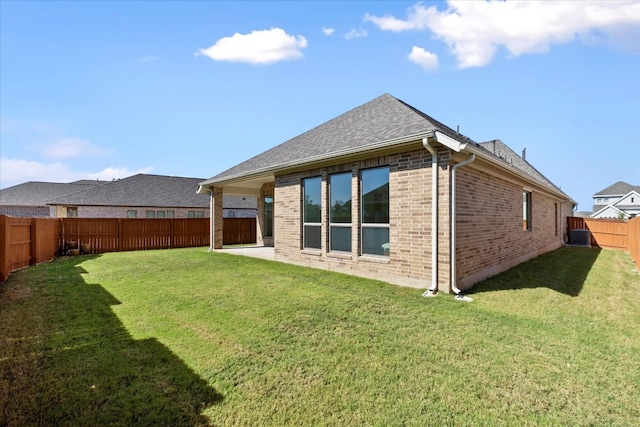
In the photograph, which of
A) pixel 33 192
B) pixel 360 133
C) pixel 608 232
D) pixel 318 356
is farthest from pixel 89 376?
pixel 33 192

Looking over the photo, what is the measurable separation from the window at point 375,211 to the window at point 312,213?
176 centimetres

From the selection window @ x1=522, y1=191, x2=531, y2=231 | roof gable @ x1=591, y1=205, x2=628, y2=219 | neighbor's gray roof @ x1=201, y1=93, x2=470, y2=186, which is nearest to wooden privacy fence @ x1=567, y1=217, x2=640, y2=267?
window @ x1=522, y1=191, x2=531, y2=231

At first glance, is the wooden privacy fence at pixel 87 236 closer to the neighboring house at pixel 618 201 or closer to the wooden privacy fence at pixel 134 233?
the wooden privacy fence at pixel 134 233

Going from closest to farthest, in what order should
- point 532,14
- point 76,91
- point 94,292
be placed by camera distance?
1. point 94,292
2. point 532,14
3. point 76,91

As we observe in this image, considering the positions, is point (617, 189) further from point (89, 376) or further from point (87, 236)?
point (89, 376)

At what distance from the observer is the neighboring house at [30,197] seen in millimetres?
31141

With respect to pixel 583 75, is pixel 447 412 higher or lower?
lower

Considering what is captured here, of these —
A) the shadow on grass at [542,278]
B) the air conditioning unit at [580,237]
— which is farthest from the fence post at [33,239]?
the air conditioning unit at [580,237]

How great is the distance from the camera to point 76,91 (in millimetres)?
10797

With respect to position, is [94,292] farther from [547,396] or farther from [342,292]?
[547,396]

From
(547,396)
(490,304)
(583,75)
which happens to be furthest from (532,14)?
(547,396)

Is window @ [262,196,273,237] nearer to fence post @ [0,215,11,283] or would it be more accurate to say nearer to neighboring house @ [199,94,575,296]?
neighboring house @ [199,94,575,296]

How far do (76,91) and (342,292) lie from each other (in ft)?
38.0

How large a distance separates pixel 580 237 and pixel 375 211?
19.5 m
